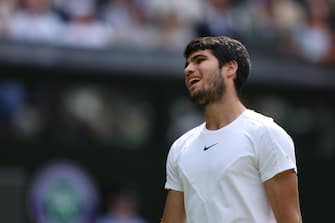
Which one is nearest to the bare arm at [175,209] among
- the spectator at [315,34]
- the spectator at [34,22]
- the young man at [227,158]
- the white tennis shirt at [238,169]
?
the young man at [227,158]

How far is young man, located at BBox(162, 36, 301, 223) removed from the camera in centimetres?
505

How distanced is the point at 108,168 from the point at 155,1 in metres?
2.12

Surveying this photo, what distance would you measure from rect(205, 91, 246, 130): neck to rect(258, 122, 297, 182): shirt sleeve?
10.9 inches

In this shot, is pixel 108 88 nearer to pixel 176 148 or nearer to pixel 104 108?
pixel 104 108

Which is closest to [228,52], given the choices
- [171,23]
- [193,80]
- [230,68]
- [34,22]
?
[230,68]

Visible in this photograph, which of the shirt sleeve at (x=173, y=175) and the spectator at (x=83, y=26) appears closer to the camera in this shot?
the shirt sleeve at (x=173, y=175)

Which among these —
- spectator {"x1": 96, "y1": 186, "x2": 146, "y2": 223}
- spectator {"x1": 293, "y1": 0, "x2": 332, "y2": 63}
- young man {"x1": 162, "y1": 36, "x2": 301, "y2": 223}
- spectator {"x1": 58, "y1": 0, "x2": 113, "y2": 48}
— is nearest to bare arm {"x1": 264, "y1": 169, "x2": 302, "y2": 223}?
young man {"x1": 162, "y1": 36, "x2": 301, "y2": 223}

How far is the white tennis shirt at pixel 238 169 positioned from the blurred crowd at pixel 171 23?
6.17m

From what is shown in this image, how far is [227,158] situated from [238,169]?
0.09 metres

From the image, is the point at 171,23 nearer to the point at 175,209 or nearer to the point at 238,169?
the point at 175,209

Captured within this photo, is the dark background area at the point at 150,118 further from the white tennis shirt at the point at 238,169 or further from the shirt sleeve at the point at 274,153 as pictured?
the shirt sleeve at the point at 274,153

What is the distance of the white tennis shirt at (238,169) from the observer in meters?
5.08

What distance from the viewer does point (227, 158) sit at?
5.19m

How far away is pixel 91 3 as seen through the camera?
39.6ft
